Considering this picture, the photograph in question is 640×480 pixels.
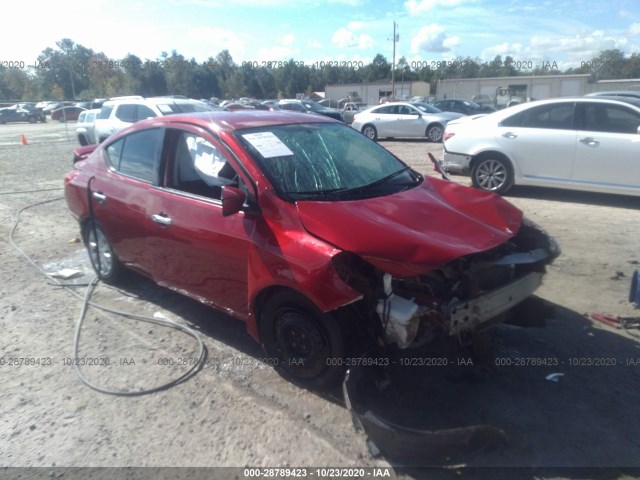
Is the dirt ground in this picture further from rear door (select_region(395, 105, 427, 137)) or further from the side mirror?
rear door (select_region(395, 105, 427, 137))

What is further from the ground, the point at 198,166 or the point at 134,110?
the point at 134,110

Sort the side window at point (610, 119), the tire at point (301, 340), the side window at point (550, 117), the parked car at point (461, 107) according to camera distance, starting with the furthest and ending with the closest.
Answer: the parked car at point (461, 107) < the side window at point (550, 117) < the side window at point (610, 119) < the tire at point (301, 340)

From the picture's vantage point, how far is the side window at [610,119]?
7.50 metres

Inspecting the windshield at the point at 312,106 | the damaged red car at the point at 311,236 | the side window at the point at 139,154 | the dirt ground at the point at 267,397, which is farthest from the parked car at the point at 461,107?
the side window at the point at 139,154

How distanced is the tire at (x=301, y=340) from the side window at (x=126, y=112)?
11079mm

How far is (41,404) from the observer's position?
3363mm

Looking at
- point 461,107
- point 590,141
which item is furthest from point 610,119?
point 461,107

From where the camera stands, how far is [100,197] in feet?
15.4

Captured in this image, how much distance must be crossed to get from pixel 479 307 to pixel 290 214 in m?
1.25

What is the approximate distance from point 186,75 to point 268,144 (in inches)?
2321

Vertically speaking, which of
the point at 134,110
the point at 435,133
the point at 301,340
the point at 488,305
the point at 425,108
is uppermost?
the point at 134,110

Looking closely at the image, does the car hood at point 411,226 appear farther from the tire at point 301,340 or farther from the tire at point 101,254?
the tire at point 101,254

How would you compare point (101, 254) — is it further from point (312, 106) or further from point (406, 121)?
point (312, 106)

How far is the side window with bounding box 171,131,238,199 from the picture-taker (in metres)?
3.81
